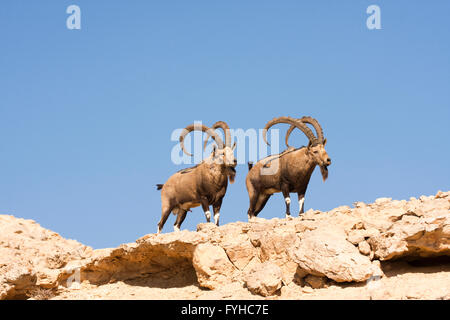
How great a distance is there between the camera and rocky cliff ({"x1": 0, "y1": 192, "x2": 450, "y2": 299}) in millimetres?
11500

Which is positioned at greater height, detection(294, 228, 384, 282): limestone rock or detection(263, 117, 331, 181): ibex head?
detection(263, 117, 331, 181): ibex head

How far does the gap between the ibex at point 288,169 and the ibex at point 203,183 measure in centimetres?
158

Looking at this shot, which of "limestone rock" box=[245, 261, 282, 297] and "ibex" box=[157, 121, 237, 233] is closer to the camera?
"limestone rock" box=[245, 261, 282, 297]

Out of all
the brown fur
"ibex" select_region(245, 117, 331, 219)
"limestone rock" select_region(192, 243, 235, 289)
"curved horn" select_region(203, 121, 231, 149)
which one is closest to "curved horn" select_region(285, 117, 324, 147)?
"ibex" select_region(245, 117, 331, 219)

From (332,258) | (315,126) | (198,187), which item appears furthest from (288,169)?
(332,258)

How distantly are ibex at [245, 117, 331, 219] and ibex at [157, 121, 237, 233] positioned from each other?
62.0 inches

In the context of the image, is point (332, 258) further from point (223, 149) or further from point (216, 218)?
point (223, 149)

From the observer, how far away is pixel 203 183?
18359 millimetres

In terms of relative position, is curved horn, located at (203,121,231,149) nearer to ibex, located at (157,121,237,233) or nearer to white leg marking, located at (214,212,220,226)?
ibex, located at (157,121,237,233)

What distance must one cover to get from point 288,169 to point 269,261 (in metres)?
6.08

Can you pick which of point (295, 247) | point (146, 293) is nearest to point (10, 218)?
point (146, 293)

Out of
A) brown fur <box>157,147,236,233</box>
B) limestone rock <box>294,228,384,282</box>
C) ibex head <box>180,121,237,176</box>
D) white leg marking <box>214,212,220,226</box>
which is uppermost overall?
A: ibex head <box>180,121,237,176</box>
